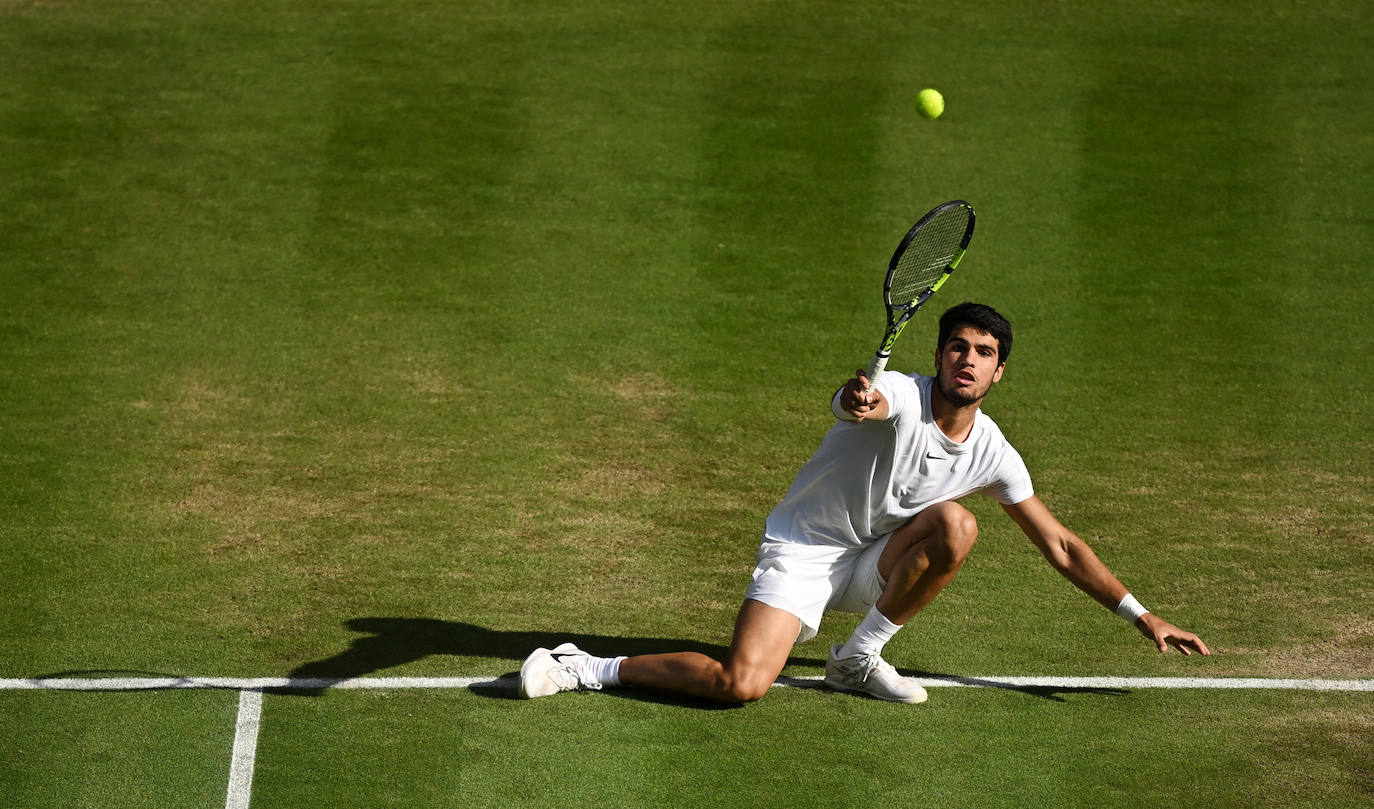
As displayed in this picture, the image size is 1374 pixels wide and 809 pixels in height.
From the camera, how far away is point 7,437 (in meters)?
8.89

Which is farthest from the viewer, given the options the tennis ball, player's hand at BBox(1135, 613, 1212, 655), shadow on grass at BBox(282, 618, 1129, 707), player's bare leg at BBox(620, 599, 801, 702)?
the tennis ball

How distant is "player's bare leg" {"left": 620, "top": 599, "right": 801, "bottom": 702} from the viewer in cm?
643

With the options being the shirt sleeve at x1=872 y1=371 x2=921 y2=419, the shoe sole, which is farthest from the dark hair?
the shoe sole

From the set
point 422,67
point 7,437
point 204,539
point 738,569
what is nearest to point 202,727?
point 204,539

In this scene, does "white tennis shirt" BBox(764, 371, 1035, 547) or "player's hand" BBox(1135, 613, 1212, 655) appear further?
"white tennis shirt" BBox(764, 371, 1035, 547)

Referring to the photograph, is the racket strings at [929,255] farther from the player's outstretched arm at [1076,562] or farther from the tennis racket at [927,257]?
the player's outstretched arm at [1076,562]

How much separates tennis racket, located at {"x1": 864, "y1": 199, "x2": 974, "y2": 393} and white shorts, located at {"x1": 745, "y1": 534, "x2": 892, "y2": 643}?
37.5 inches

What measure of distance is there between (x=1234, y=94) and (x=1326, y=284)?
2653 mm

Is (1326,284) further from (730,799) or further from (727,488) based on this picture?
(730,799)

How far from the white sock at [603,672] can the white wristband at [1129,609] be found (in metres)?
2.28

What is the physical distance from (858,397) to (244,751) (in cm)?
302

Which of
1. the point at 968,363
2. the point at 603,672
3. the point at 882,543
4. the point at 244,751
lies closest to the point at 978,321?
the point at 968,363

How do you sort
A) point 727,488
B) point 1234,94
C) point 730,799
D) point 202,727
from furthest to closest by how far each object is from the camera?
point 1234,94 → point 727,488 → point 202,727 → point 730,799

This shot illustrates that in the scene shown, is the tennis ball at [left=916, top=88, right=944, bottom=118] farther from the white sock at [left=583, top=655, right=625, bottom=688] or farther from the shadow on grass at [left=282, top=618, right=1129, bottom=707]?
the white sock at [left=583, top=655, right=625, bottom=688]
